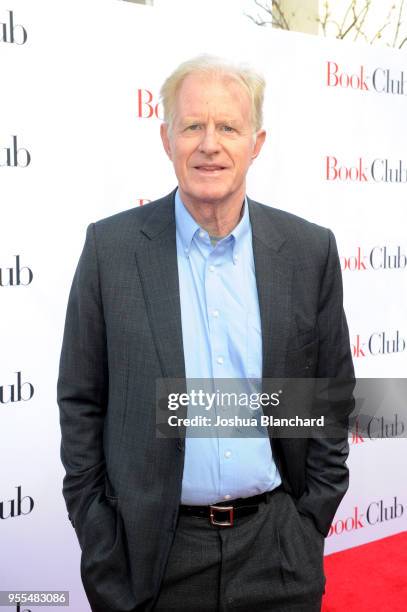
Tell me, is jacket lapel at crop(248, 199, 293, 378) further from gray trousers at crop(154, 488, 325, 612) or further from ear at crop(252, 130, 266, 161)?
gray trousers at crop(154, 488, 325, 612)

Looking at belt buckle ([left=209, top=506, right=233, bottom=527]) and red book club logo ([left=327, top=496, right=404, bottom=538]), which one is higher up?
belt buckle ([left=209, top=506, right=233, bottom=527])

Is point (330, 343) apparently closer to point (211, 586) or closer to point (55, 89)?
point (211, 586)

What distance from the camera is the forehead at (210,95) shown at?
65.1 inches

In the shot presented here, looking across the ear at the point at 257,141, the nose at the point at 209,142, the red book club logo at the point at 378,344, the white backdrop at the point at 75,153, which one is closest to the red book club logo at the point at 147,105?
the white backdrop at the point at 75,153

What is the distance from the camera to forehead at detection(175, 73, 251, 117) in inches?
65.1

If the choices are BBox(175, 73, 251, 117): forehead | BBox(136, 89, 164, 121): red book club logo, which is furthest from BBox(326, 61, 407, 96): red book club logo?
BBox(175, 73, 251, 117): forehead

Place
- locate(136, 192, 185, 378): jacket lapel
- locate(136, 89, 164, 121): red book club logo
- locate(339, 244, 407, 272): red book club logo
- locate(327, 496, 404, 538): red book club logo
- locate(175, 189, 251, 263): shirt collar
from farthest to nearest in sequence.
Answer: locate(327, 496, 404, 538): red book club logo → locate(339, 244, 407, 272): red book club logo → locate(136, 89, 164, 121): red book club logo → locate(175, 189, 251, 263): shirt collar → locate(136, 192, 185, 378): jacket lapel

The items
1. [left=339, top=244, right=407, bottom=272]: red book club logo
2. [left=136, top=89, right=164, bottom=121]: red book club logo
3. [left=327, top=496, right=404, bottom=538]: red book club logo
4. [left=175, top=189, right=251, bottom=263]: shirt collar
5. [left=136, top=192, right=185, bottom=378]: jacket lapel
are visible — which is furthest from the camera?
[left=327, top=496, right=404, bottom=538]: red book club logo

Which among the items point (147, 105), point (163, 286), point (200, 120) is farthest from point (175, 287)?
point (147, 105)

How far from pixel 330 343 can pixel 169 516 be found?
2.16ft

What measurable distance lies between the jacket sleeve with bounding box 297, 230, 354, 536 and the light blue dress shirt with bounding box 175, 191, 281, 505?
152 mm

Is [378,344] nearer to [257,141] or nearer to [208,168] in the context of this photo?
[257,141]

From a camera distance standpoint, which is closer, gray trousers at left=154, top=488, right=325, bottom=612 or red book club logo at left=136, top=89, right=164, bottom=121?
gray trousers at left=154, top=488, right=325, bottom=612

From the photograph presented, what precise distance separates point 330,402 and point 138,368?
24.5 inches
